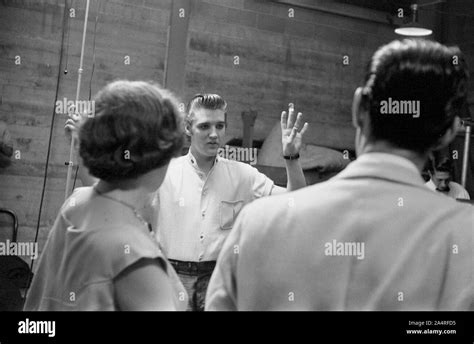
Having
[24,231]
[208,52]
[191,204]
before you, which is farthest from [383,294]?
[208,52]

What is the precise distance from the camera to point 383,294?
92cm

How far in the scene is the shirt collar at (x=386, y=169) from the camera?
0.92 m

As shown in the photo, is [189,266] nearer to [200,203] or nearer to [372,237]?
[200,203]

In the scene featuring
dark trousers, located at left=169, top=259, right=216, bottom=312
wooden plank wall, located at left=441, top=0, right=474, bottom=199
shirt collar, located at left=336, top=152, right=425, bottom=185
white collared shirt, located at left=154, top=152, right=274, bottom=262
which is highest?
wooden plank wall, located at left=441, top=0, right=474, bottom=199

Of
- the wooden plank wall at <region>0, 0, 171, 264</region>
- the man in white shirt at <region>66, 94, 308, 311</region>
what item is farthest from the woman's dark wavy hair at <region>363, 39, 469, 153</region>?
the wooden plank wall at <region>0, 0, 171, 264</region>

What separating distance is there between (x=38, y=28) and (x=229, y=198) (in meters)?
1.94

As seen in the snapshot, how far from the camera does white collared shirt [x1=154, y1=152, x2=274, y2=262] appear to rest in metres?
2.37

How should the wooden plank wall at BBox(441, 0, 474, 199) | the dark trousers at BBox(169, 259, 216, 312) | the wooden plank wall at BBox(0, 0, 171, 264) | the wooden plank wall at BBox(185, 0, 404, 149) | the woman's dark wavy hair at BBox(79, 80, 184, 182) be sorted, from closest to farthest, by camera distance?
1. the woman's dark wavy hair at BBox(79, 80, 184, 182)
2. the dark trousers at BBox(169, 259, 216, 312)
3. the wooden plank wall at BBox(0, 0, 171, 264)
4. the wooden plank wall at BBox(185, 0, 404, 149)
5. the wooden plank wall at BBox(441, 0, 474, 199)

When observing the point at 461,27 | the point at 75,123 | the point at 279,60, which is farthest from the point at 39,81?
the point at 461,27

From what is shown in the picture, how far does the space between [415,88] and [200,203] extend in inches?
61.7

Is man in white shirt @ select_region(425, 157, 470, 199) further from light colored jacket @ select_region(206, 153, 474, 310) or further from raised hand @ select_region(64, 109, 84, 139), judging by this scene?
light colored jacket @ select_region(206, 153, 474, 310)
